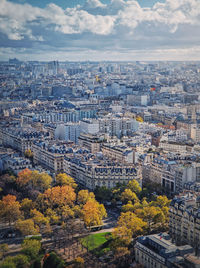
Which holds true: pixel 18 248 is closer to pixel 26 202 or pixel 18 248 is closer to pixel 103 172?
pixel 26 202

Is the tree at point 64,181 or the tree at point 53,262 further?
the tree at point 64,181

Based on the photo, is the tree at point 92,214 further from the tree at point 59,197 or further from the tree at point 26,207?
the tree at point 26,207

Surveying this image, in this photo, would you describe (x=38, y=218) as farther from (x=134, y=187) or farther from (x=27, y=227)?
(x=134, y=187)

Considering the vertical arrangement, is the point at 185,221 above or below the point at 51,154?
below

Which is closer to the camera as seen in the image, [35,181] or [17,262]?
[17,262]

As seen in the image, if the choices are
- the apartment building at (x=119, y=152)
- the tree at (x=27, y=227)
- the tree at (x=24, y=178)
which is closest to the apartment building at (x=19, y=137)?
the apartment building at (x=119, y=152)

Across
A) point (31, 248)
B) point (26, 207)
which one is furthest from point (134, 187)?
point (31, 248)

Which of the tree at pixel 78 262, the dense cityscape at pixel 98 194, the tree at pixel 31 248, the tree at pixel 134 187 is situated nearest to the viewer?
the tree at pixel 78 262
